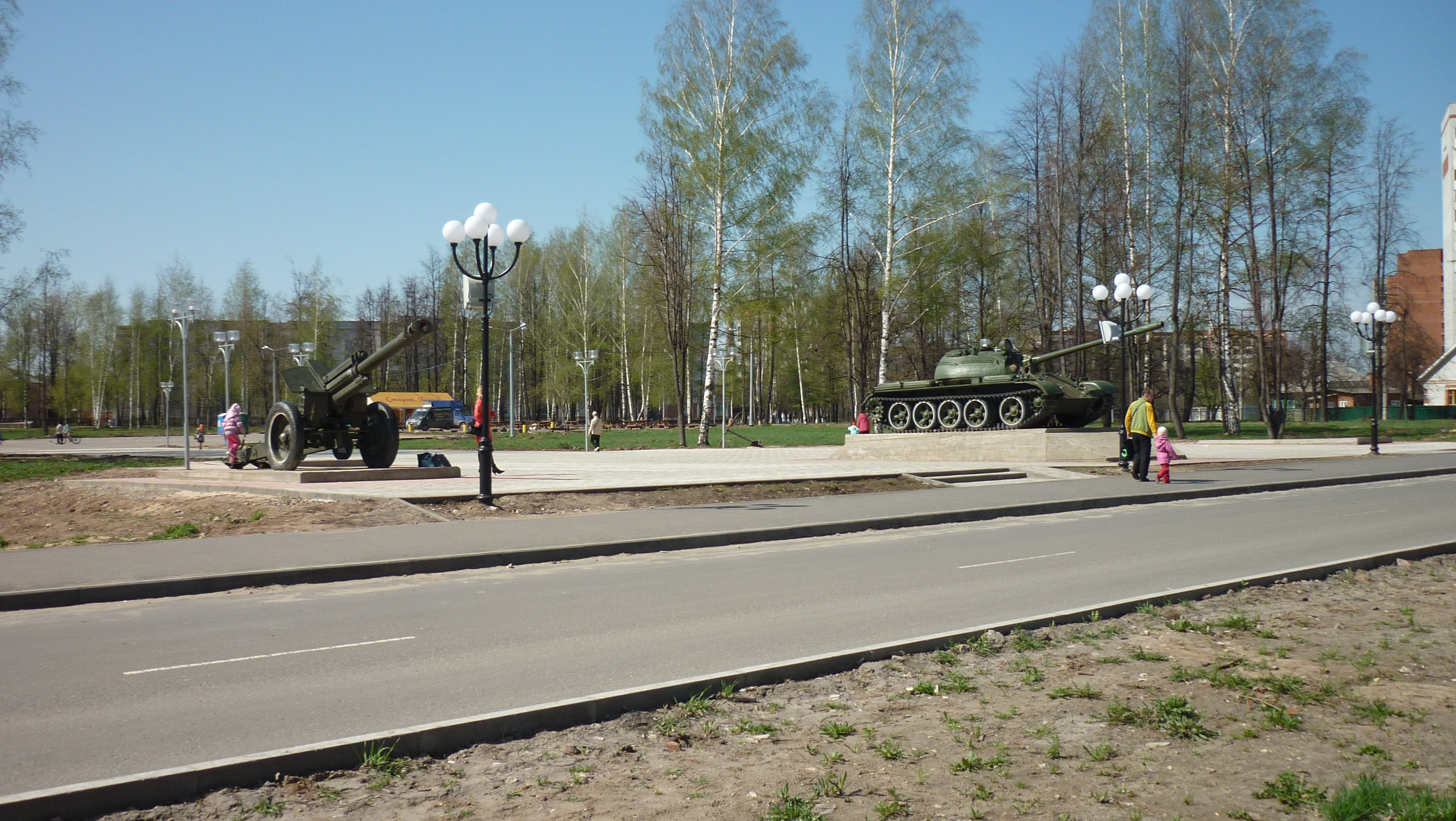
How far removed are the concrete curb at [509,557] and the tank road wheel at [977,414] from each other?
36.3 ft

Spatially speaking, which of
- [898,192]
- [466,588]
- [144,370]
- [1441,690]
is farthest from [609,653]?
[144,370]

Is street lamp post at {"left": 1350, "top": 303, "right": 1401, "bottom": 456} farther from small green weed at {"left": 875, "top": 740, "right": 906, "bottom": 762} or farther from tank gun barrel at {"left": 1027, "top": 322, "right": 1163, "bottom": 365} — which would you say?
small green weed at {"left": 875, "top": 740, "right": 906, "bottom": 762}

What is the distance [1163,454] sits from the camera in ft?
63.7

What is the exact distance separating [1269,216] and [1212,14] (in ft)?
25.4

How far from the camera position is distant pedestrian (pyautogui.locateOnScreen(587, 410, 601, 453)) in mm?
34156

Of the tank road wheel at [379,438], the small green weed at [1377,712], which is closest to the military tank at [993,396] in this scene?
the tank road wheel at [379,438]

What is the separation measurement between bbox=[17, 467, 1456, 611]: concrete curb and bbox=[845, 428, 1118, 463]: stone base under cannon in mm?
7954

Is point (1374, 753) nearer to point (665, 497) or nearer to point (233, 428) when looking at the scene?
point (665, 497)

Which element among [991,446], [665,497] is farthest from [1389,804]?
[991,446]

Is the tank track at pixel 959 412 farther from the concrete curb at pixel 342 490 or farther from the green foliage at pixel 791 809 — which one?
the green foliage at pixel 791 809

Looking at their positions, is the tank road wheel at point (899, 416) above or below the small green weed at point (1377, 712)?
above

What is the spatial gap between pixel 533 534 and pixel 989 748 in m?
8.36

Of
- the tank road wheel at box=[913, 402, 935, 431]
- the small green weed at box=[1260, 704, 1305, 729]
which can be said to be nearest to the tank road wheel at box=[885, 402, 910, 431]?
the tank road wheel at box=[913, 402, 935, 431]

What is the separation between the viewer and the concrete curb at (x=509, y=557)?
8547 millimetres
